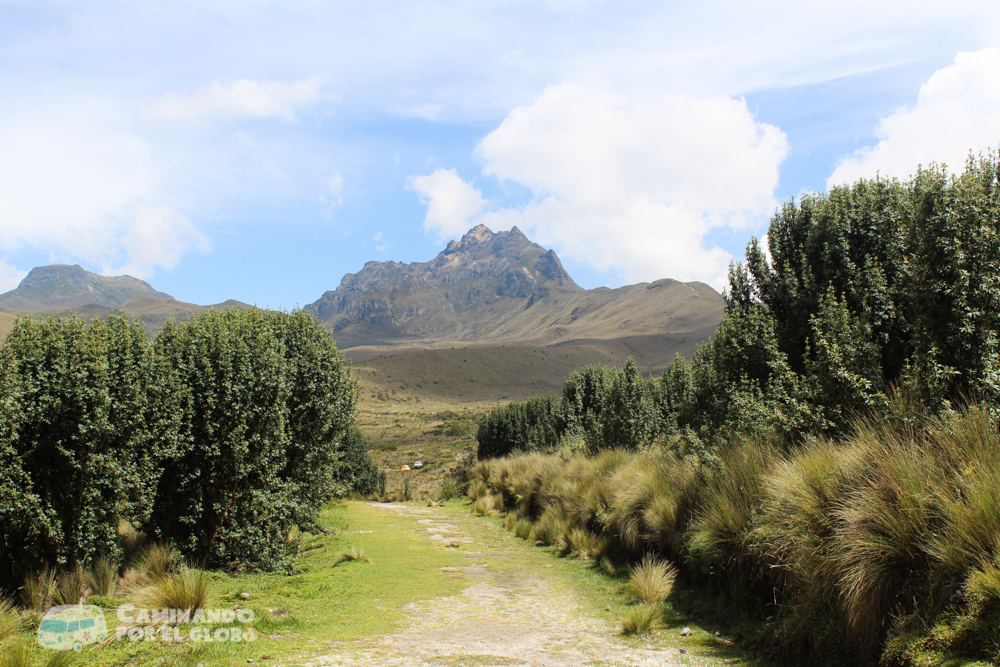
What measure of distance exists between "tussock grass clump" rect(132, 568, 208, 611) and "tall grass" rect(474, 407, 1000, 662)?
639 cm

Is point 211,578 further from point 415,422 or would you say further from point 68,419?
point 415,422

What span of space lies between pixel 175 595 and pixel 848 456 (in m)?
7.57

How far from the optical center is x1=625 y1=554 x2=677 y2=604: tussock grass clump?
A: 815 centimetres

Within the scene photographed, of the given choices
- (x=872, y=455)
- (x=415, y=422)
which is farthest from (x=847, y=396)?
(x=415, y=422)

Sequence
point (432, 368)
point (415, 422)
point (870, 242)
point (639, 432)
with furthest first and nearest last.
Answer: point (432, 368) → point (415, 422) → point (639, 432) → point (870, 242)

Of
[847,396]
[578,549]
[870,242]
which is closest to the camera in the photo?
[847,396]

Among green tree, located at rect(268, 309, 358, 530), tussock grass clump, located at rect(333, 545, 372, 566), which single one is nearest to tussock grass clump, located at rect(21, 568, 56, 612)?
green tree, located at rect(268, 309, 358, 530)

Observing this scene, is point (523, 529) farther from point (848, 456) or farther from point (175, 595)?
point (848, 456)

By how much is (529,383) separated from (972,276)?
521 feet

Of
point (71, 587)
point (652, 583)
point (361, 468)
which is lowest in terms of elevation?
point (361, 468)

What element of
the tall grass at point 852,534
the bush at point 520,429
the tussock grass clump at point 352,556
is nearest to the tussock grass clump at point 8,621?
the tussock grass clump at point 352,556

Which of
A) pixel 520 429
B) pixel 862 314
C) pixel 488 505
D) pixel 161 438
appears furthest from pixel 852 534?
pixel 520 429

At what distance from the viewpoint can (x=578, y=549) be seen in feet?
40.1

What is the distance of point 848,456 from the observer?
19.5 ft
